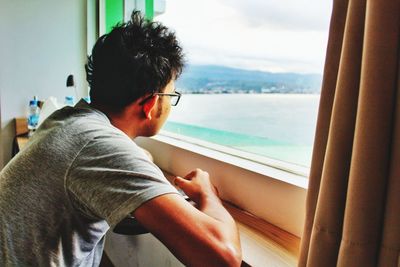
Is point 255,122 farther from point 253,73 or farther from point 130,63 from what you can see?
point 130,63

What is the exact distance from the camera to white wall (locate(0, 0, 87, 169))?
2355 mm

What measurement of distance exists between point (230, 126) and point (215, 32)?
0.49 metres

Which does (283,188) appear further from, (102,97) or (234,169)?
(102,97)

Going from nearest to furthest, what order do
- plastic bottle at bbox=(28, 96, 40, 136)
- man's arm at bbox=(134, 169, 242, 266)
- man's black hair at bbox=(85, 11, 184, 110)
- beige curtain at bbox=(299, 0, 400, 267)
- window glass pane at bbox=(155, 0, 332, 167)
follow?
beige curtain at bbox=(299, 0, 400, 267) < man's arm at bbox=(134, 169, 242, 266) < man's black hair at bbox=(85, 11, 184, 110) < window glass pane at bbox=(155, 0, 332, 167) < plastic bottle at bbox=(28, 96, 40, 136)

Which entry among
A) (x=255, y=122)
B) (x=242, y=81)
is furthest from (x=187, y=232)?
(x=242, y=81)

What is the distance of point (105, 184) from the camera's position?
2.07 ft

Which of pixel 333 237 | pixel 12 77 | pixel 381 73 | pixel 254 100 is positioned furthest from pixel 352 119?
pixel 12 77

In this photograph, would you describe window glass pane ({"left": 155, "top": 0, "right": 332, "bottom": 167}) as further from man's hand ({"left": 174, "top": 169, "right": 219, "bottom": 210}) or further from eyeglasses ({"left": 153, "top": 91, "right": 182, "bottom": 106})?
man's hand ({"left": 174, "top": 169, "right": 219, "bottom": 210})

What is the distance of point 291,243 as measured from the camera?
35.8 inches

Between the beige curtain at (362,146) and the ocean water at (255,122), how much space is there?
0.49m

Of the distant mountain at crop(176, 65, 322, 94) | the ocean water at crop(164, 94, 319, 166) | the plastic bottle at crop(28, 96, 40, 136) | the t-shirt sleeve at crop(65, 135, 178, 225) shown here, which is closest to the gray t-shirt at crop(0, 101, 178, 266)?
the t-shirt sleeve at crop(65, 135, 178, 225)

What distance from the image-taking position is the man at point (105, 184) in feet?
2.02

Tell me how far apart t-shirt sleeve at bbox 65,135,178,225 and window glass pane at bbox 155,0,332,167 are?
0.45m

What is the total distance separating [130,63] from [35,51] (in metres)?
1.94
